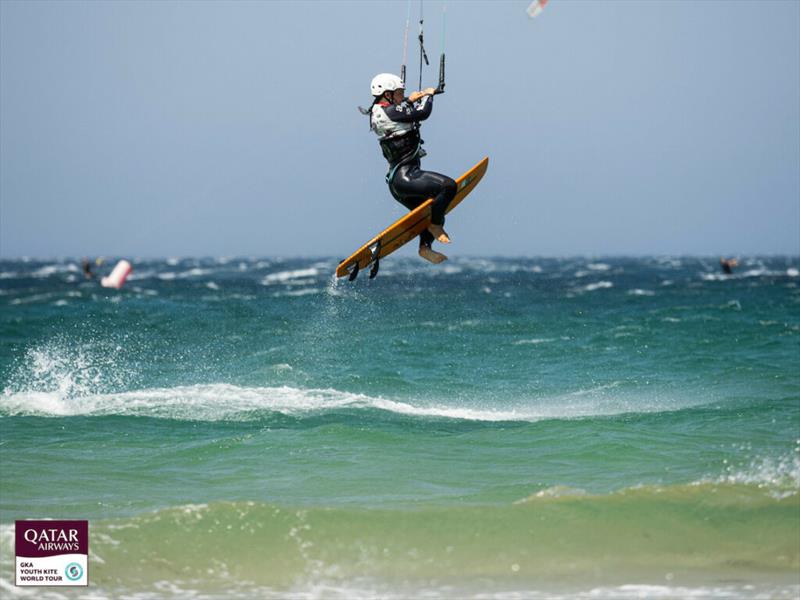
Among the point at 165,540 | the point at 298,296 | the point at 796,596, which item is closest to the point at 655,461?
the point at 796,596

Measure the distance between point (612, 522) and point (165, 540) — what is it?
164 inches

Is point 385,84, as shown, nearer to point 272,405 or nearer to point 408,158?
point 408,158

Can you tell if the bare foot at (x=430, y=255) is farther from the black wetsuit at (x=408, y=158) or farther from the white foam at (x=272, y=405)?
the white foam at (x=272, y=405)

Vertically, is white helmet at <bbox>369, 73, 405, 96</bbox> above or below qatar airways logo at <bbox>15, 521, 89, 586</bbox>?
above

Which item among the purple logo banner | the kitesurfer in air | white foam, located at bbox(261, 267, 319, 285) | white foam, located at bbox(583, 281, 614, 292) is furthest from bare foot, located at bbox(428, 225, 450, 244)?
white foam, located at bbox(261, 267, 319, 285)

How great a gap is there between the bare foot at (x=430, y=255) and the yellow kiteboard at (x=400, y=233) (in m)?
0.21

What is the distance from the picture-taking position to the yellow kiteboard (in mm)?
12609

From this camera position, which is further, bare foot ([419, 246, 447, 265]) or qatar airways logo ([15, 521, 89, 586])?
bare foot ([419, 246, 447, 265])

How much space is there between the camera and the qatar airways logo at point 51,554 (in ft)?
31.2

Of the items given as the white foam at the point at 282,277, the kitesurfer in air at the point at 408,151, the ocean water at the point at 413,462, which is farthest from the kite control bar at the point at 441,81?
the white foam at the point at 282,277

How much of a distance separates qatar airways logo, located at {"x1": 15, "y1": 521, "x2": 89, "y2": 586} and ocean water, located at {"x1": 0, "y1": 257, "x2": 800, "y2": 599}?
0.13m

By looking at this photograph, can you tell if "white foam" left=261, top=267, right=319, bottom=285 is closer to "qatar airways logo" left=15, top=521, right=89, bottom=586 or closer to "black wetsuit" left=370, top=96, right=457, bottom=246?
"black wetsuit" left=370, top=96, right=457, bottom=246

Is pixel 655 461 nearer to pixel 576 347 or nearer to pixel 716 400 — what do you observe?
pixel 716 400

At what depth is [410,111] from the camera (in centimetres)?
1162
